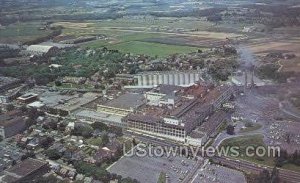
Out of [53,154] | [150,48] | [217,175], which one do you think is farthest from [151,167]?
[150,48]

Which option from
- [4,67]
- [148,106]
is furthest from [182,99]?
[4,67]

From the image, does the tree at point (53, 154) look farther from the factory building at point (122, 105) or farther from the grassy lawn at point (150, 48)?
the grassy lawn at point (150, 48)

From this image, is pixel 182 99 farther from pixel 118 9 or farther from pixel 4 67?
pixel 118 9

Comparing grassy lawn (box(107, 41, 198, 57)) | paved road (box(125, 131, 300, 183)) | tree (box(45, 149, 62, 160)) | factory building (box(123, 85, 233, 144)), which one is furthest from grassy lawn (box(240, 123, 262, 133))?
grassy lawn (box(107, 41, 198, 57))

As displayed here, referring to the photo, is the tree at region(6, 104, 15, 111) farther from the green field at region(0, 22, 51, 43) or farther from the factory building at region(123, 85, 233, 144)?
the green field at region(0, 22, 51, 43)

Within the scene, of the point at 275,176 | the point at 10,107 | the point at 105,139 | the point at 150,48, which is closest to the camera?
the point at 275,176

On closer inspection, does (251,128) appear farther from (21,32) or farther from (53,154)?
(21,32)
